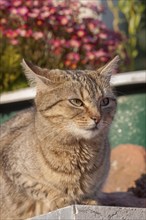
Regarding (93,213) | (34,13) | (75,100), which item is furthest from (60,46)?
(93,213)

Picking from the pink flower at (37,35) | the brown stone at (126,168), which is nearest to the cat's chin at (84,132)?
the brown stone at (126,168)

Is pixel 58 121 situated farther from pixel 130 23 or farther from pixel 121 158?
pixel 130 23

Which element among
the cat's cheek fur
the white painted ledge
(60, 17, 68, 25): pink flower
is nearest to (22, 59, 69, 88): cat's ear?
the cat's cheek fur

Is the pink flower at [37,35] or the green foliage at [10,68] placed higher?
the pink flower at [37,35]

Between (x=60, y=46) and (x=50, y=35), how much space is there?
33 cm

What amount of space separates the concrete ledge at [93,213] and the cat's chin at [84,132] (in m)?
0.59

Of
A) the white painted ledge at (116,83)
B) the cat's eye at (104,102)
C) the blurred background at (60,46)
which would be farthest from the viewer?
the blurred background at (60,46)

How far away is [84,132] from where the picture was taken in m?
4.57

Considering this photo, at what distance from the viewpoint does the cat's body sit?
4.61 metres

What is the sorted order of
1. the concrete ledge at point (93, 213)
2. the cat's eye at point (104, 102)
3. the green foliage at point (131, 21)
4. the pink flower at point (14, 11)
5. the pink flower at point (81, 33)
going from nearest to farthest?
the concrete ledge at point (93, 213), the cat's eye at point (104, 102), the pink flower at point (14, 11), the pink flower at point (81, 33), the green foliage at point (131, 21)

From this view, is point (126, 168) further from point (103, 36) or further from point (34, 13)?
point (34, 13)

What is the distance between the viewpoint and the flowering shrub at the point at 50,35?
8984 mm

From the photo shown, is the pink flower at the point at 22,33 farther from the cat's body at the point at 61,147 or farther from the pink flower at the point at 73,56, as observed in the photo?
the cat's body at the point at 61,147

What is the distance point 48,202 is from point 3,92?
422cm
